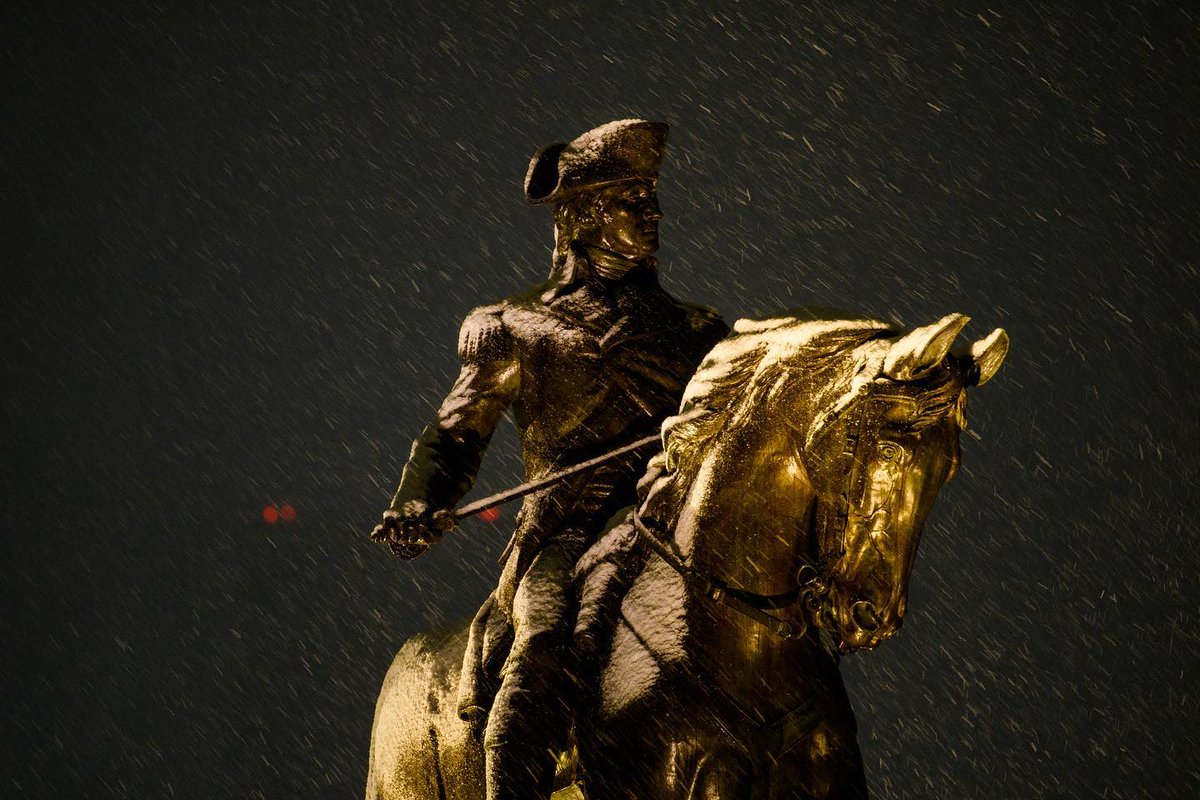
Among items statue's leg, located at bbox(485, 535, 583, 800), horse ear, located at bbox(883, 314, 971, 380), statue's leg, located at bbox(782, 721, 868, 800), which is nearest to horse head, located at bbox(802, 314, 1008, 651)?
horse ear, located at bbox(883, 314, 971, 380)

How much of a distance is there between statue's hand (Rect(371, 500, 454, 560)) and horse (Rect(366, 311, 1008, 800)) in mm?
650

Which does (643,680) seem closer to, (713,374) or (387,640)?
(713,374)

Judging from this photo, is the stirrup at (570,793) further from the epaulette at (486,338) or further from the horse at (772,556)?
the epaulette at (486,338)

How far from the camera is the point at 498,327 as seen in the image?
3.47 meters

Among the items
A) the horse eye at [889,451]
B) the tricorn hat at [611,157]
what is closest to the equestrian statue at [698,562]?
the horse eye at [889,451]

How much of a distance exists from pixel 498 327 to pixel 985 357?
1317mm

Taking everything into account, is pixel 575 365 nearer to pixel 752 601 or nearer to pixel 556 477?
pixel 556 477

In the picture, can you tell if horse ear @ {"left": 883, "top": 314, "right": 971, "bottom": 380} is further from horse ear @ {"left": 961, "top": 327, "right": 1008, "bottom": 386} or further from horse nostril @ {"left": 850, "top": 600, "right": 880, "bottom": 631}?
horse nostril @ {"left": 850, "top": 600, "right": 880, "bottom": 631}

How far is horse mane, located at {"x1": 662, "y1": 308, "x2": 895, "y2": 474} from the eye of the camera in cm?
253

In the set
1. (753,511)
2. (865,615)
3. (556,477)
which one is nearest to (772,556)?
(753,511)

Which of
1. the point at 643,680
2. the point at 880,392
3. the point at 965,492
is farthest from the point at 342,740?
the point at 880,392

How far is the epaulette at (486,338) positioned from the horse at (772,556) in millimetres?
797

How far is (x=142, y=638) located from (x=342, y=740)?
44.0 inches

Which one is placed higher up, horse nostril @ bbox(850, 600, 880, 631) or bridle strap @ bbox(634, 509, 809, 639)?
horse nostril @ bbox(850, 600, 880, 631)
